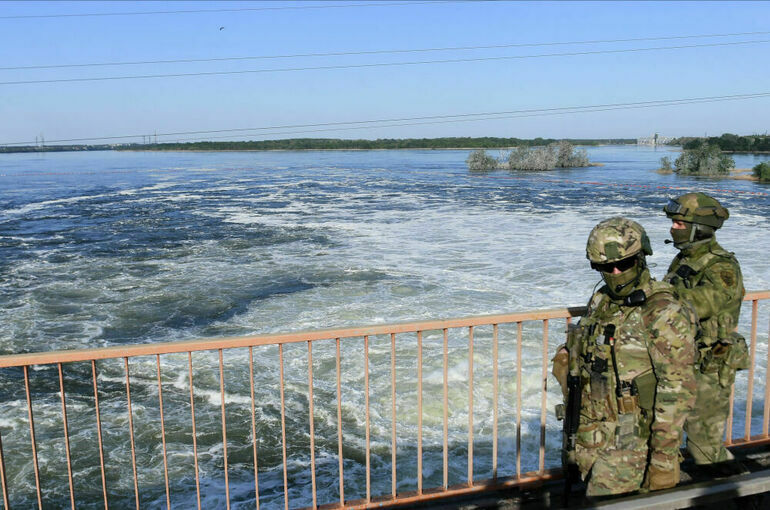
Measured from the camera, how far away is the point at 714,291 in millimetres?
3662

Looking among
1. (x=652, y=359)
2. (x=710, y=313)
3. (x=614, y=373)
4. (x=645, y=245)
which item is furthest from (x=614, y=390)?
(x=710, y=313)

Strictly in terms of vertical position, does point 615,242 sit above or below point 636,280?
above

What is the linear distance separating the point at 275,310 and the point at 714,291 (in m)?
10.5

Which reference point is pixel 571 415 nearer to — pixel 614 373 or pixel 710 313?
pixel 614 373

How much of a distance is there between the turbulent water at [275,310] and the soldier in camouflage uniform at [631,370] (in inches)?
146

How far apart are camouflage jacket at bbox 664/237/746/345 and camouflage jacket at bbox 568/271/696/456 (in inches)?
38.7

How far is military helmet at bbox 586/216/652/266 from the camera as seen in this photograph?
9.02 feet

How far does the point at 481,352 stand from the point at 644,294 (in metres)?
7.58

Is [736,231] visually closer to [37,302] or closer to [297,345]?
[297,345]

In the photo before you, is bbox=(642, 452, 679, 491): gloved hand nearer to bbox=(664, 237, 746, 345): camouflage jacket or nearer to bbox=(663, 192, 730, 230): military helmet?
bbox=(664, 237, 746, 345): camouflage jacket

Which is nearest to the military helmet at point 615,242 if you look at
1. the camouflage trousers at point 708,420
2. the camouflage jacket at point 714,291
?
the camouflage jacket at point 714,291

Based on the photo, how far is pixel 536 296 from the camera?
47.3 ft

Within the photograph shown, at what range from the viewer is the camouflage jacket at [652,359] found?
273cm

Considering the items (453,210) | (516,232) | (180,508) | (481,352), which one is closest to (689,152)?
(453,210)
